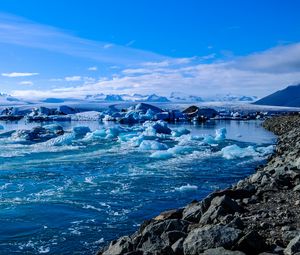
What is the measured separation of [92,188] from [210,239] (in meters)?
6.66

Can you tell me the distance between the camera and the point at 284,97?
123000mm

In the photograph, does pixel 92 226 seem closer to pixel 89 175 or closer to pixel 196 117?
pixel 89 175

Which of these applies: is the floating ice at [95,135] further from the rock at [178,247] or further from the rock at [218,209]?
the rock at [178,247]

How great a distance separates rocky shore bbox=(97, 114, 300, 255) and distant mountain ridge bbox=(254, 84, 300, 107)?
113m

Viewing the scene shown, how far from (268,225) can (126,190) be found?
553 cm

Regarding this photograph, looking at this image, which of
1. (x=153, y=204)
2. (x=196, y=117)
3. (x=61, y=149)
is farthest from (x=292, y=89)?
(x=153, y=204)

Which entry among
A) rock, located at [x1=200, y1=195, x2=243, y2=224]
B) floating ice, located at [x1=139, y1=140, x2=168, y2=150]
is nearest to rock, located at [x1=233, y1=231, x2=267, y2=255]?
rock, located at [x1=200, y1=195, x2=243, y2=224]

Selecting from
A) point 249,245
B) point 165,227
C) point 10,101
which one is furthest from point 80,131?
point 10,101

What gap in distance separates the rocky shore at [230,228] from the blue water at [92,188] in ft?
4.98

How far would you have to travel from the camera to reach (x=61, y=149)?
1975 centimetres

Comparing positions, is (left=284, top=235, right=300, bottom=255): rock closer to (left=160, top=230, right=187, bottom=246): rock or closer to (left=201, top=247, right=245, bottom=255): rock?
(left=201, top=247, right=245, bottom=255): rock

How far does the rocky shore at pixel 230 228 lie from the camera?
4.54 m

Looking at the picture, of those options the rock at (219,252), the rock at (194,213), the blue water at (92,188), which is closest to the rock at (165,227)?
the rock at (194,213)

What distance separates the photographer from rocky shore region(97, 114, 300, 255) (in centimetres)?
454
